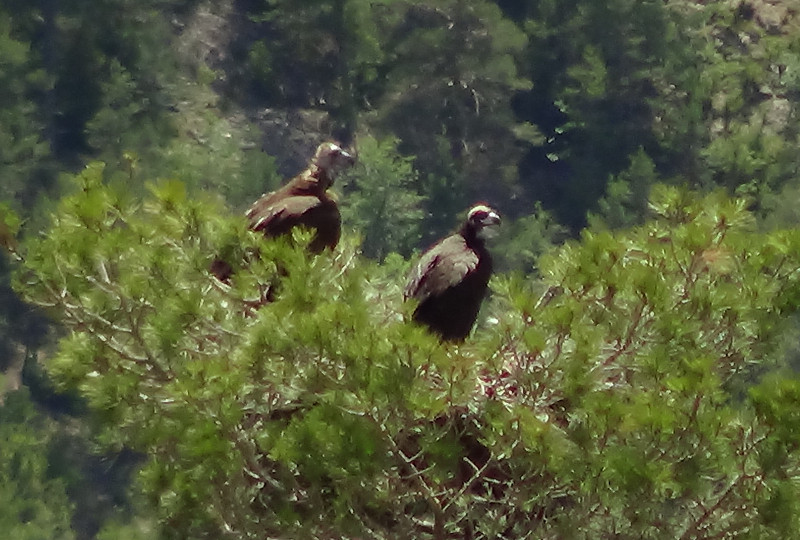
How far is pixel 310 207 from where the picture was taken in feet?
15.9

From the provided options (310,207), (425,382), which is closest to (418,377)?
(425,382)

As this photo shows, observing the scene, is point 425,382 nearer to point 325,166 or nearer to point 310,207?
point 310,207

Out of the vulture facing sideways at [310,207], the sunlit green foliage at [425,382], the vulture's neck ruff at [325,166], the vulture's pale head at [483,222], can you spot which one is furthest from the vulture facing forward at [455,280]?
the sunlit green foliage at [425,382]

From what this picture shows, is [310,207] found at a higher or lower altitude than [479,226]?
higher

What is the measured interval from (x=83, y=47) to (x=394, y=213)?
7113mm

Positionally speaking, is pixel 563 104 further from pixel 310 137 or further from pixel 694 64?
pixel 310 137

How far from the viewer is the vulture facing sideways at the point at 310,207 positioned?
15.4ft

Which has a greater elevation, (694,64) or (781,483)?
(781,483)

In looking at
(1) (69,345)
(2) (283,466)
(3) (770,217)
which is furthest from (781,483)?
(3) (770,217)

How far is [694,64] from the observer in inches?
1174

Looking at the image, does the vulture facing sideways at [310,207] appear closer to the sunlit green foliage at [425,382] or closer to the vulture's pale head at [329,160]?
the vulture's pale head at [329,160]

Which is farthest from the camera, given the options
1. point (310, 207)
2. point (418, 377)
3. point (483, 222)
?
point (483, 222)

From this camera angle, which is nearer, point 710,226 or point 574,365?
point 574,365

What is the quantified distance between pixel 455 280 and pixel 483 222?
0.33 meters
